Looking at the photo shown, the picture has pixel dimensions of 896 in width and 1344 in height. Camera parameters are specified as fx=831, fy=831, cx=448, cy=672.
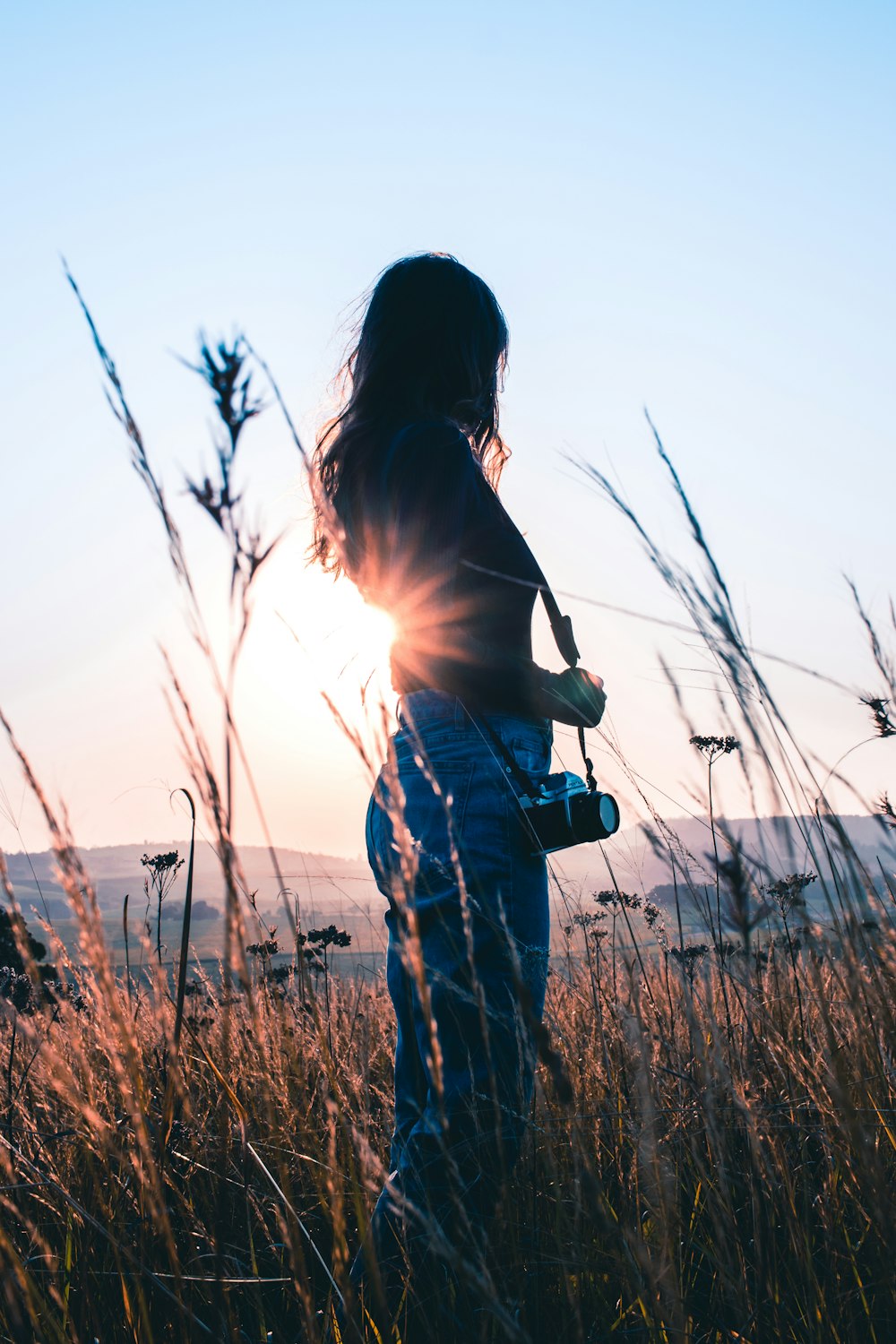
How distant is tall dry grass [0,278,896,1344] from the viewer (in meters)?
0.79

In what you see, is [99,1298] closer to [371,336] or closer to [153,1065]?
[153,1065]

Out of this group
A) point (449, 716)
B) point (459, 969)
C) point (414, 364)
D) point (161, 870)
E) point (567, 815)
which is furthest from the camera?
point (161, 870)

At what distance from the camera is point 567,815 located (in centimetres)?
146

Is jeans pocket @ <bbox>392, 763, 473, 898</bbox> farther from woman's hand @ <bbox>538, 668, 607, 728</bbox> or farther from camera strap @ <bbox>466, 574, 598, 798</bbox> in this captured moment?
woman's hand @ <bbox>538, 668, 607, 728</bbox>

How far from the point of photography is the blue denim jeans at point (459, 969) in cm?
132

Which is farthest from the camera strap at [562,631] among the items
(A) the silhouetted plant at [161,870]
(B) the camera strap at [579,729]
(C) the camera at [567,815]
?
(A) the silhouetted plant at [161,870]

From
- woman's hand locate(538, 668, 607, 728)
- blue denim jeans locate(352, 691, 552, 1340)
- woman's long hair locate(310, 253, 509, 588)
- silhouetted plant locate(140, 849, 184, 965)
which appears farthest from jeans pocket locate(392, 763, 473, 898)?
silhouetted plant locate(140, 849, 184, 965)

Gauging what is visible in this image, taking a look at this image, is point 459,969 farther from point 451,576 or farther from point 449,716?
point 451,576

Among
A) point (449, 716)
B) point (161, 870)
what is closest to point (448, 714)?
point (449, 716)

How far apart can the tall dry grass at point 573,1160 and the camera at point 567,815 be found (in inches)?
4.7

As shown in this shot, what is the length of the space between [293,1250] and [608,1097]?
4.23 feet

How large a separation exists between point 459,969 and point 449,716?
46 cm

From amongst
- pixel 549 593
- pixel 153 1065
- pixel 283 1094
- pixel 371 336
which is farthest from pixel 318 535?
pixel 153 1065

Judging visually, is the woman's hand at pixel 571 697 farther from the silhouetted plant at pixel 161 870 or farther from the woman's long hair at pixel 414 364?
the silhouetted plant at pixel 161 870
